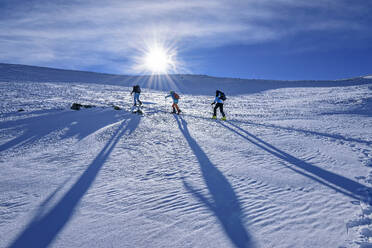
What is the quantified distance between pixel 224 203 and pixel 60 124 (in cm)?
863

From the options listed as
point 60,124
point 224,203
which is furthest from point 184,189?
point 60,124

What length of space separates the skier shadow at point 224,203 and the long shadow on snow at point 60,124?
531cm

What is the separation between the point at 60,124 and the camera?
381 inches

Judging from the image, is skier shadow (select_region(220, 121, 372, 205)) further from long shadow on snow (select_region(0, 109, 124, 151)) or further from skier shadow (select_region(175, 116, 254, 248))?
long shadow on snow (select_region(0, 109, 124, 151))

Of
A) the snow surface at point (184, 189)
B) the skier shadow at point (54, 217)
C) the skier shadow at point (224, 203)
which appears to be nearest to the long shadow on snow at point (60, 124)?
the snow surface at point (184, 189)

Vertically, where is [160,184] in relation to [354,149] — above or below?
below

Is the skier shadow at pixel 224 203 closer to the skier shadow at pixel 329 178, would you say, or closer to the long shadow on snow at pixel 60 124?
the skier shadow at pixel 329 178

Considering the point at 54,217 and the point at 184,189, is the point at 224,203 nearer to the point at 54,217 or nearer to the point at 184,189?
the point at 184,189

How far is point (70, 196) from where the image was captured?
401 cm

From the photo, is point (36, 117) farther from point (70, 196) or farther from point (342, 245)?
point (342, 245)

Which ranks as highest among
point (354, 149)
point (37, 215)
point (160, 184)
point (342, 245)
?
point (354, 149)

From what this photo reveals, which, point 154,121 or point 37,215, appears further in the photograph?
point 154,121

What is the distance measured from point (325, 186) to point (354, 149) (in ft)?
10.3

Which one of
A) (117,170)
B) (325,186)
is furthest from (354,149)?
(117,170)
